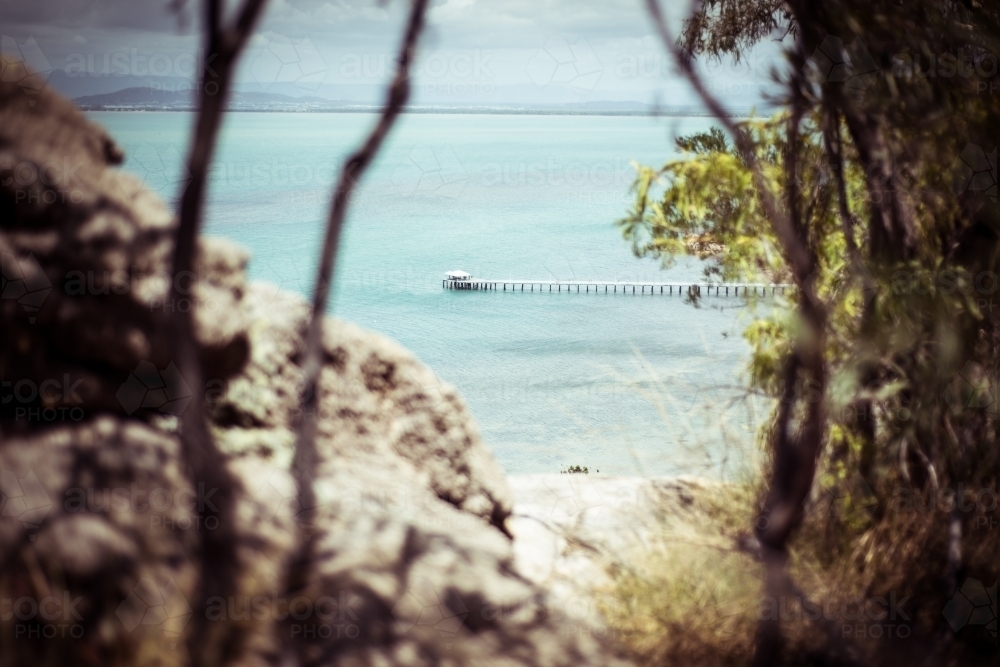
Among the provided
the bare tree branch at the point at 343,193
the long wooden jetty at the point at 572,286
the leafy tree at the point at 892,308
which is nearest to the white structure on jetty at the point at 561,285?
the long wooden jetty at the point at 572,286

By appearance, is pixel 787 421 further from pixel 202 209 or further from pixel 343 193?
pixel 202 209

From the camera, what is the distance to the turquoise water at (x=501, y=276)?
19.0m

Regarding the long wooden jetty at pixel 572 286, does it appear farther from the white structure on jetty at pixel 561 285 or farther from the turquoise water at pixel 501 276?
the turquoise water at pixel 501 276

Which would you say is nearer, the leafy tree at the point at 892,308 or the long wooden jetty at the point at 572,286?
the leafy tree at the point at 892,308

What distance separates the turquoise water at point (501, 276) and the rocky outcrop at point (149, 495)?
110cm

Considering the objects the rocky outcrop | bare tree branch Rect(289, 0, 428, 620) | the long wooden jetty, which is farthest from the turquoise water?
bare tree branch Rect(289, 0, 428, 620)

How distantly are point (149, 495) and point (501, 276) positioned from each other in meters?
30.2

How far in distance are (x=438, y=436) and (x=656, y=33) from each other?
6.09 feet

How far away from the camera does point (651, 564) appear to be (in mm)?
3141

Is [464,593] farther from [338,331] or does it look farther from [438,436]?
[338,331]

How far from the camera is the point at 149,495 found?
242 cm

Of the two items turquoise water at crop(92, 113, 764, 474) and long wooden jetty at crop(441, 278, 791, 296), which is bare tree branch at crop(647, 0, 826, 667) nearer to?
turquoise water at crop(92, 113, 764, 474)

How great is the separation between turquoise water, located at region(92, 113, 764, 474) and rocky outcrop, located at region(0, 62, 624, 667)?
3.61 ft

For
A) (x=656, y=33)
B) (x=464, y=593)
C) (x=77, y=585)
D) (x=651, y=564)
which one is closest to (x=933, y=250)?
(x=656, y=33)
